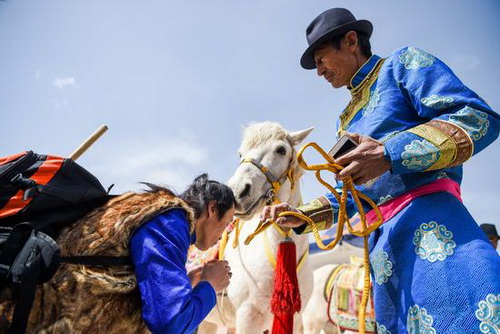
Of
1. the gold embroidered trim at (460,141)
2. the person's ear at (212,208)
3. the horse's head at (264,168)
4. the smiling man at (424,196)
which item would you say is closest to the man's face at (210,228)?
the person's ear at (212,208)

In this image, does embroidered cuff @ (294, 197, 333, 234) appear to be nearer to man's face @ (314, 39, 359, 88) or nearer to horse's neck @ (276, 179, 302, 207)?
man's face @ (314, 39, 359, 88)

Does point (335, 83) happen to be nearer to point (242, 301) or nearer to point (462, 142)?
point (462, 142)

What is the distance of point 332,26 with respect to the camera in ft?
5.53

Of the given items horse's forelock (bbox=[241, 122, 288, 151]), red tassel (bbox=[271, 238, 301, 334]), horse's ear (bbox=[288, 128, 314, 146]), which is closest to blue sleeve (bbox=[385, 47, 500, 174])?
red tassel (bbox=[271, 238, 301, 334])

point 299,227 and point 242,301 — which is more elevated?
point 299,227

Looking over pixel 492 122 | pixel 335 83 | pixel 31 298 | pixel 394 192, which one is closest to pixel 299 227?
pixel 394 192

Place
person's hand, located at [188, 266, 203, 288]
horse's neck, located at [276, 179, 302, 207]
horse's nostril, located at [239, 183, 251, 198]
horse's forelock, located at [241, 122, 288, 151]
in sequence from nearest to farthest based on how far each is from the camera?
person's hand, located at [188, 266, 203, 288]
horse's nostril, located at [239, 183, 251, 198]
horse's neck, located at [276, 179, 302, 207]
horse's forelock, located at [241, 122, 288, 151]

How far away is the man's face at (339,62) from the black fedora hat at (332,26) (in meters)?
0.05

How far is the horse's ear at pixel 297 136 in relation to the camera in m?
3.75

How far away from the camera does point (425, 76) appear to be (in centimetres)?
132

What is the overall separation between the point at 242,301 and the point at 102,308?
2.18 meters

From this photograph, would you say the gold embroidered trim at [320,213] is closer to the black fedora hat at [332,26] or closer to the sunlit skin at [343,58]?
the sunlit skin at [343,58]

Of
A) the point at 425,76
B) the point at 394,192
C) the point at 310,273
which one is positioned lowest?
the point at 310,273

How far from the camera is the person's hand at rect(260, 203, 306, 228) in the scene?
5.41 feet
